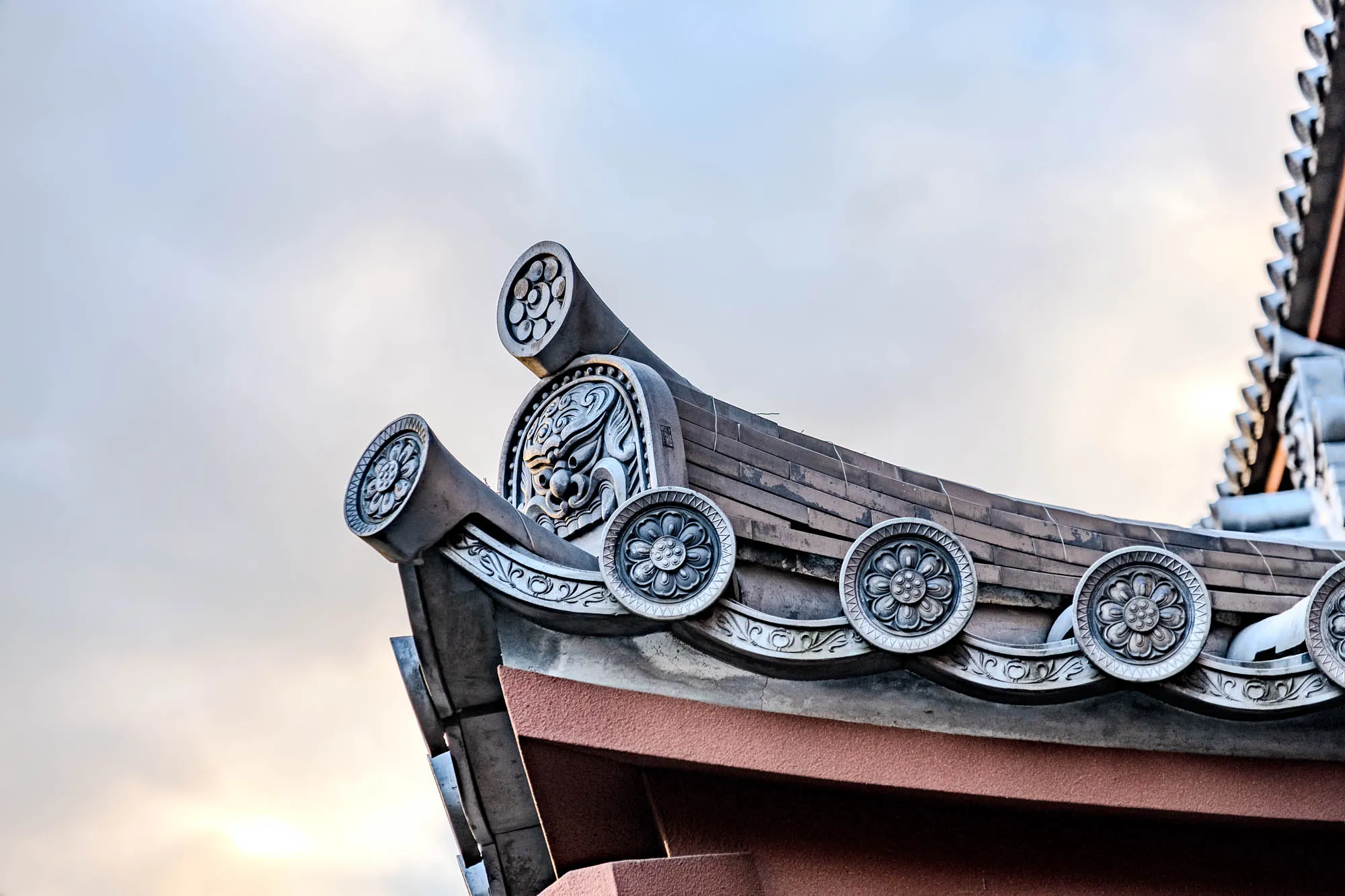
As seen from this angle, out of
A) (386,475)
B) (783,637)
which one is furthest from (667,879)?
(386,475)

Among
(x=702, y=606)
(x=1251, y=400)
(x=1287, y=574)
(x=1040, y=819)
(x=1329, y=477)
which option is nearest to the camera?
(x=702, y=606)

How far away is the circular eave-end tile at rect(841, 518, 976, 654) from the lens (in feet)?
17.9

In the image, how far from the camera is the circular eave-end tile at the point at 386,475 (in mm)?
5461

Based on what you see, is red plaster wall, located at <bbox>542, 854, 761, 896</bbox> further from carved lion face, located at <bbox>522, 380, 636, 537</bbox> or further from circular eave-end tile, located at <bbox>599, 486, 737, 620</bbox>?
carved lion face, located at <bbox>522, 380, 636, 537</bbox>

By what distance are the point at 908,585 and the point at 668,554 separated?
847 mm

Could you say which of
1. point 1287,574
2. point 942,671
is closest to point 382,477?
point 942,671

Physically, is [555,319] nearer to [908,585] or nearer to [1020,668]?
[908,585]

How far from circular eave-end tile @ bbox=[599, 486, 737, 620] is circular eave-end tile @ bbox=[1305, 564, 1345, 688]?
204 centimetres

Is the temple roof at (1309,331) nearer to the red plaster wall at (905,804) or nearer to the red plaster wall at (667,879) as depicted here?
the red plaster wall at (905,804)

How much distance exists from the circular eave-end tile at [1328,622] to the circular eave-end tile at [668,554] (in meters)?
2.04

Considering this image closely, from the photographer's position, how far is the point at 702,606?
5.41 meters

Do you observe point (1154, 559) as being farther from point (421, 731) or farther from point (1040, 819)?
point (421, 731)

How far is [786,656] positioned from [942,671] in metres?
0.56

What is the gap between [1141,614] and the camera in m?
5.61
